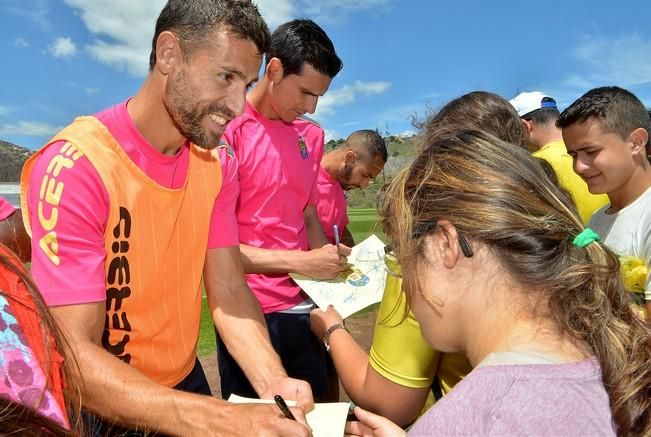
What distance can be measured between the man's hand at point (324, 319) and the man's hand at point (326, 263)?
578 mm

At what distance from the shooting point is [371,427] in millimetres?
1689

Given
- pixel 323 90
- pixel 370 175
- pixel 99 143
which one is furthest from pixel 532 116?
pixel 99 143

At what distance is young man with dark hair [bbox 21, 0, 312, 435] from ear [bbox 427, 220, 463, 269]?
2.08 ft

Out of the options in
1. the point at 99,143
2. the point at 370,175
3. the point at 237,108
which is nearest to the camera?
the point at 99,143

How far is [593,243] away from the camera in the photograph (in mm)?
1407

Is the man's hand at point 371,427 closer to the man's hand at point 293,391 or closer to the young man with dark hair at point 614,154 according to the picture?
the man's hand at point 293,391

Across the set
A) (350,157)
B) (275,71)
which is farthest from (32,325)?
(350,157)

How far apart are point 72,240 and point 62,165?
252 mm

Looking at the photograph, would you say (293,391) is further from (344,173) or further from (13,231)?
(344,173)

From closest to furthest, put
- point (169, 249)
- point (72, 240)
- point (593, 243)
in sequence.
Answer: point (593, 243) → point (72, 240) → point (169, 249)

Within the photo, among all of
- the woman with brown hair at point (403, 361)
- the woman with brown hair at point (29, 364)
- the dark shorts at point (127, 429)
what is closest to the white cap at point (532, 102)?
the woman with brown hair at point (403, 361)

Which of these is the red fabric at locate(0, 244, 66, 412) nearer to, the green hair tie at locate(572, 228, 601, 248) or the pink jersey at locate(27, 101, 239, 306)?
the pink jersey at locate(27, 101, 239, 306)

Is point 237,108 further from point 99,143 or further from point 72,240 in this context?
point 72,240

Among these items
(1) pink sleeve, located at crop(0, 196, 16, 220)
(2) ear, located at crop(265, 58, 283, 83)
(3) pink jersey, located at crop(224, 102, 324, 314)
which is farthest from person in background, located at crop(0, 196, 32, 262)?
(2) ear, located at crop(265, 58, 283, 83)
